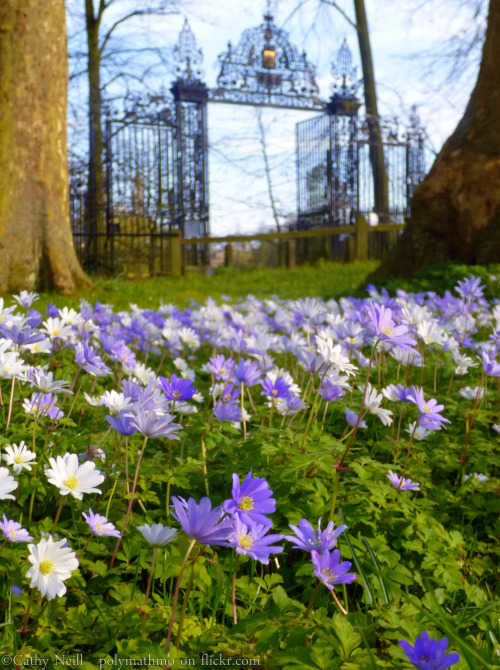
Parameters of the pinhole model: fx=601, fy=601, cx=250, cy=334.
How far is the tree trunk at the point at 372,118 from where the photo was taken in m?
17.5

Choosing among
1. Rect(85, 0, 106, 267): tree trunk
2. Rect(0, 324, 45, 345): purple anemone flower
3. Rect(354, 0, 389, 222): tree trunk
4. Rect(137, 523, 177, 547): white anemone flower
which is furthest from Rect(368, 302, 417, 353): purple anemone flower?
Rect(354, 0, 389, 222): tree trunk

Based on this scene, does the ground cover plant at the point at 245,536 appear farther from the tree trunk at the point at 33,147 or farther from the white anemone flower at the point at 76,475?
the tree trunk at the point at 33,147

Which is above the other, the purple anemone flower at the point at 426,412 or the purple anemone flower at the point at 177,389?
the purple anemone flower at the point at 177,389

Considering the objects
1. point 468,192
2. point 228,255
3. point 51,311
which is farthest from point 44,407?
point 228,255

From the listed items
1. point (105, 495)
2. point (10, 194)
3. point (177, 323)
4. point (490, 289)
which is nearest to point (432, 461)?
point (105, 495)

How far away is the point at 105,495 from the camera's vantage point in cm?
183

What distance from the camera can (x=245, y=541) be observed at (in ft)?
3.85

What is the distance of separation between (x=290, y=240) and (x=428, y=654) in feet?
52.3

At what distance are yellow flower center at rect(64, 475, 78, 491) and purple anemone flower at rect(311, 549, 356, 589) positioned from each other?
0.58 m

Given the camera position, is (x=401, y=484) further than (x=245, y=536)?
Yes

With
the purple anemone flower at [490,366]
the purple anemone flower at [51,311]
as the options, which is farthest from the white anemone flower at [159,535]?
the purple anemone flower at [51,311]

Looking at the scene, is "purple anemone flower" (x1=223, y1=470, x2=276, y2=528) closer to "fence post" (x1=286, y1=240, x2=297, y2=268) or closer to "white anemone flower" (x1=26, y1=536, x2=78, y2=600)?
"white anemone flower" (x1=26, y1=536, x2=78, y2=600)

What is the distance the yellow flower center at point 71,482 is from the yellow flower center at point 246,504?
431 millimetres

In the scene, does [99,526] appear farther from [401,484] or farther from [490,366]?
[490,366]
